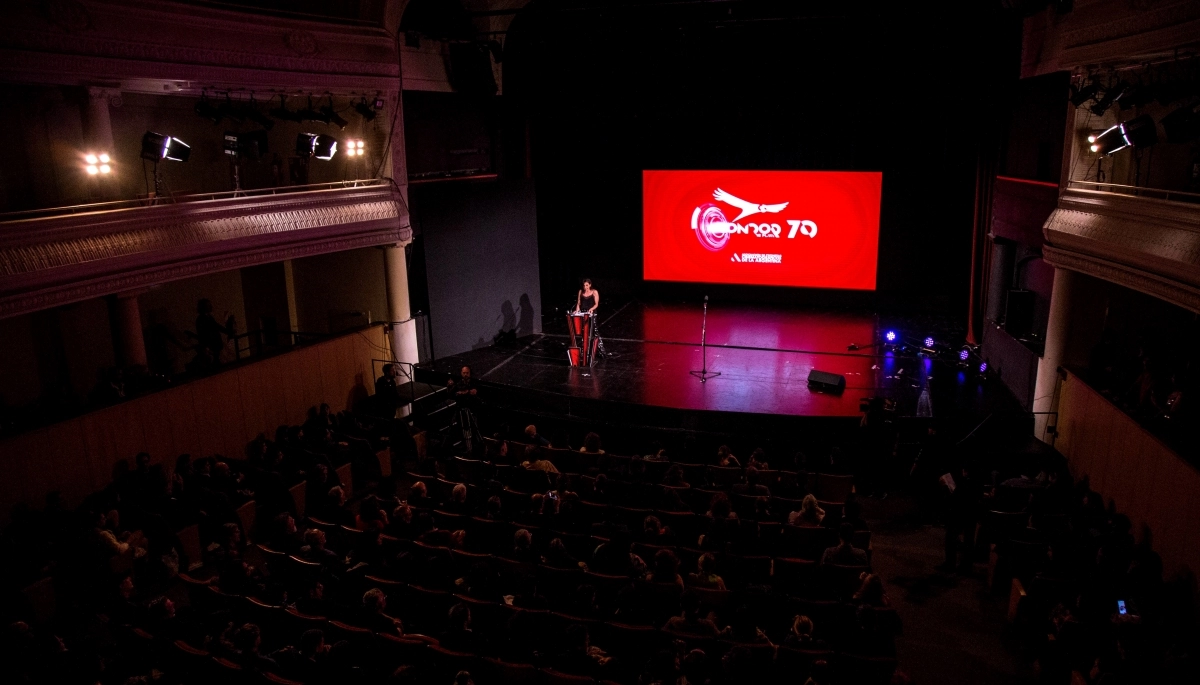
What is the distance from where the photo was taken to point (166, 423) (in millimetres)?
11102

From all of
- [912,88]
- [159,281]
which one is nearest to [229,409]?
[159,281]

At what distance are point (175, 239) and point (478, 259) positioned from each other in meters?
6.34

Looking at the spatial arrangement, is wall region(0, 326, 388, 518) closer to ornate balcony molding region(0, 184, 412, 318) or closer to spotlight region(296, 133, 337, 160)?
ornate balcony molding region(0, 184, 412, 318)

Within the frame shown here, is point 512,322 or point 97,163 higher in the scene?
point 97,163

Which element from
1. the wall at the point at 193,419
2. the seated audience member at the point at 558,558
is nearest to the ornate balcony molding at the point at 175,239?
the wall at the point at 193,419

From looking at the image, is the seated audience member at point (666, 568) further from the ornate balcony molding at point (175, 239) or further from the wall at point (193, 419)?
the ornate balcony molding at point (175, 239)

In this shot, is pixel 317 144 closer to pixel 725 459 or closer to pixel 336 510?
pixel 336 510

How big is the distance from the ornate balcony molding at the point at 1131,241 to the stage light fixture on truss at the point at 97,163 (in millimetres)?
13253

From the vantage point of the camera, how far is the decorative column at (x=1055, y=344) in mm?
Answer: 11914

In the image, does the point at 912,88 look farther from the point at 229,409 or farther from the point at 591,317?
the point at 229,409

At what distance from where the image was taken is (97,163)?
421 inches

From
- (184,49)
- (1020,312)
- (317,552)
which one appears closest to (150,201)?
(184,49)

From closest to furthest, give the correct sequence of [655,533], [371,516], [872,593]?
1. [872,593]
2. [655,533]
3. [371,516]

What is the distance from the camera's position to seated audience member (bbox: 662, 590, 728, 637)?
6352 mm
